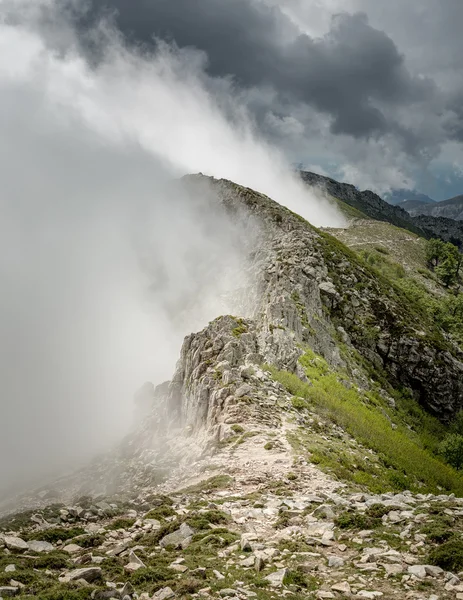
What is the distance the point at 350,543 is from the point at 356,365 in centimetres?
4091

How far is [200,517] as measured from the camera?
643 inches

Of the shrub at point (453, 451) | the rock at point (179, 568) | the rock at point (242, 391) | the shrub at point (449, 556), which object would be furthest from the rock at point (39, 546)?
the shrub at point (453, 451)

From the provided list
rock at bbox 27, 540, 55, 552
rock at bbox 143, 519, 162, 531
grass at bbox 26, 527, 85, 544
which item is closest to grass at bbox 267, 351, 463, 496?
rock at bbox 143, 519, 162, 531

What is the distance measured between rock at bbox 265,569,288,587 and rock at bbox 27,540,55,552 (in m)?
7.92

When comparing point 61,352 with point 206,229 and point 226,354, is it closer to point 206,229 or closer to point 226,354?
point 206,229

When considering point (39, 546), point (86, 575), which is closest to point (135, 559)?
point (86, 575)

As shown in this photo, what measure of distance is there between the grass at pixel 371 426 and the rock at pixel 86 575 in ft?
55.8

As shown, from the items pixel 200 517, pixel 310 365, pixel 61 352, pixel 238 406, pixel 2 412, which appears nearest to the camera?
pixel 200 517

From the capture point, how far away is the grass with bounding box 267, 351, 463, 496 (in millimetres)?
29562

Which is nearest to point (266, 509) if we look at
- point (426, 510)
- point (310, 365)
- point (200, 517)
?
point (200, 517)

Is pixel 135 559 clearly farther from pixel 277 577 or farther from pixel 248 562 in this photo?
pixel 277 577

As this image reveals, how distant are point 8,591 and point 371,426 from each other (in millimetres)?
31551

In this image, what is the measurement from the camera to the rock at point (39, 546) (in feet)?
46.5

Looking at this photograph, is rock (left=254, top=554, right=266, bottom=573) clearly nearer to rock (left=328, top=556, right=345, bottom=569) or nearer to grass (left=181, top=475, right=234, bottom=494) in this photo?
rock (left=328, top=556, right=345, bottom=569)
